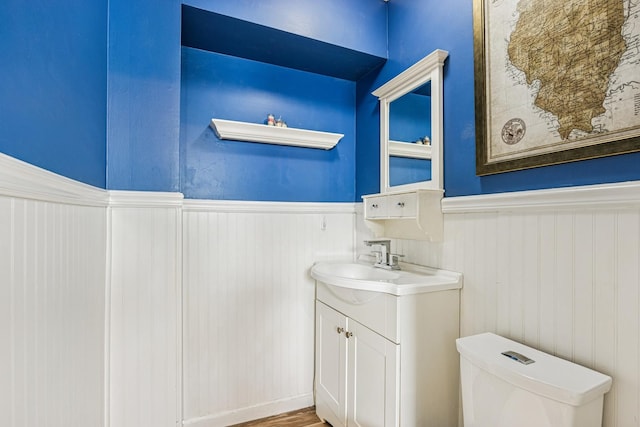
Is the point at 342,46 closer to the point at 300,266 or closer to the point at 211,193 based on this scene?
the point at 211,193

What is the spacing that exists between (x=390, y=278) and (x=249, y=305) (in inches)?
34.8

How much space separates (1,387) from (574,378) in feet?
4.42

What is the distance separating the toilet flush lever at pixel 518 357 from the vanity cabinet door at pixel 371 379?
1.27 feet

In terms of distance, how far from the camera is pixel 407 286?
1.27 meters

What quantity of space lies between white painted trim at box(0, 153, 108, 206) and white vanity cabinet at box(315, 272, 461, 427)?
1.13 m

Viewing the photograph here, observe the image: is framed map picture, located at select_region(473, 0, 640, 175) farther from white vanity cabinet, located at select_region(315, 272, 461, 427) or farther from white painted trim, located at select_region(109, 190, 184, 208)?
white painted trim, located at select_region(109, 190, 184, 208)

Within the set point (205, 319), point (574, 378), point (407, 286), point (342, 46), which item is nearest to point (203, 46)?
point (342, 46)

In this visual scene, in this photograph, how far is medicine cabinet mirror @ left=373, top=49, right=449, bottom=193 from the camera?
1.55 meters

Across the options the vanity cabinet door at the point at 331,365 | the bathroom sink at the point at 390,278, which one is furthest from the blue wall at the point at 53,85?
the vanity cabinet door at the point at 331,365

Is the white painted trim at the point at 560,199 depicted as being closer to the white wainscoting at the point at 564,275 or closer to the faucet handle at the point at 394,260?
the white wainscoting at the point at 564,275

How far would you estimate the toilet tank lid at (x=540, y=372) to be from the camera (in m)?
0.82

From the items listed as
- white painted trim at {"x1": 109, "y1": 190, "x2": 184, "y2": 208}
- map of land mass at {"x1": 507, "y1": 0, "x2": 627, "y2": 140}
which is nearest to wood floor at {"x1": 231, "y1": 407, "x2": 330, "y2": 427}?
white painted trim at {"x1": 109, "y1": 190, "x2": 184, "y2": 208}

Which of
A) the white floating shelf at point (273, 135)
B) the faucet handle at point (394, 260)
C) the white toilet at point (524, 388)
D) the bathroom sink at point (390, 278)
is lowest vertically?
the white toilet at point (524, 388)

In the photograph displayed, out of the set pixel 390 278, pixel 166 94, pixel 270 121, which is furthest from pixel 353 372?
pixel 166 94
